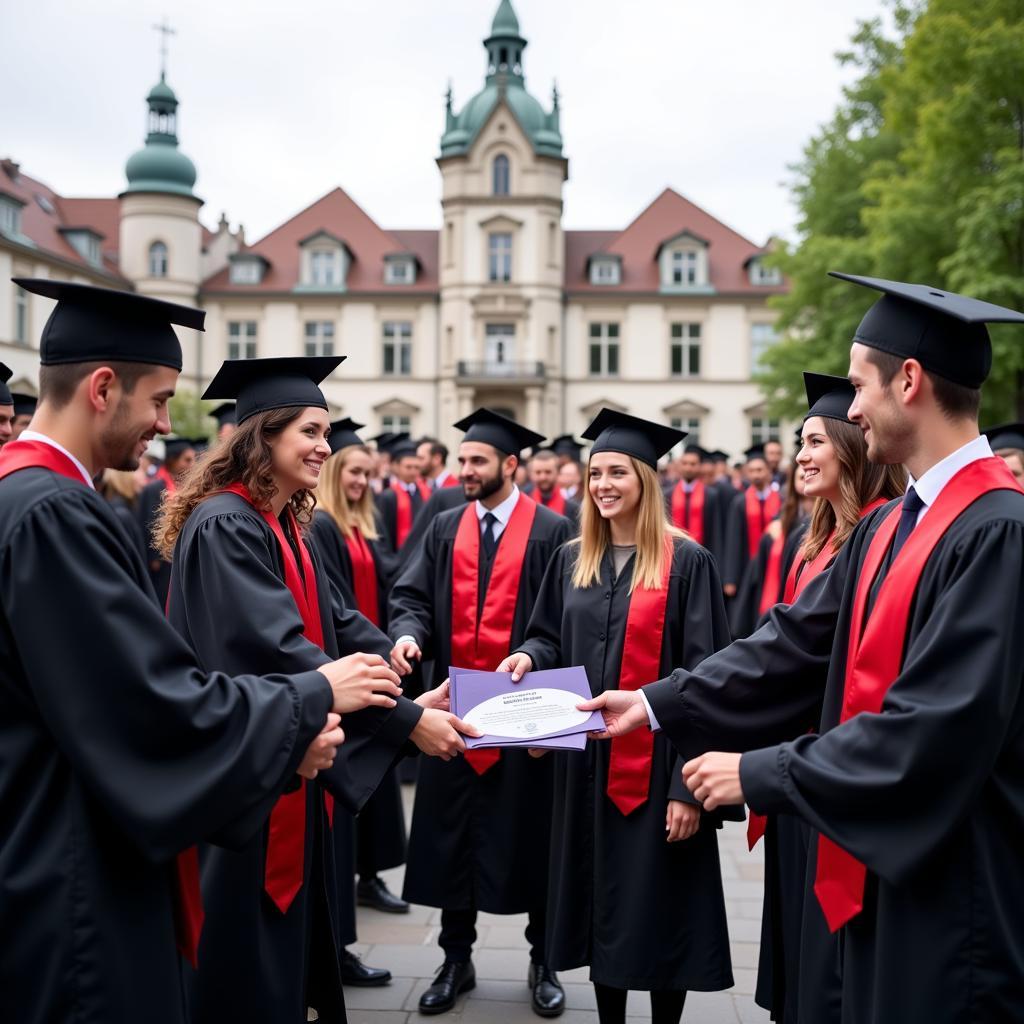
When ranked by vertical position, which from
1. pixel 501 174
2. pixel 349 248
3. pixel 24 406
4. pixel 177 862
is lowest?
pixel 177 862

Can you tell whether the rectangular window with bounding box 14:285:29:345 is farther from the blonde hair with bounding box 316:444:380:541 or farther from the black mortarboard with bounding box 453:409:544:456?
the black mortarboard with bounding box 453:409:544:456

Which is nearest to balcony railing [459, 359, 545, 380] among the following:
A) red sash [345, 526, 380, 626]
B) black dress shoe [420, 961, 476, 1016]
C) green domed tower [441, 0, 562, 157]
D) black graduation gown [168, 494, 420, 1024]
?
green domed tower [441, 0, 562, 157]

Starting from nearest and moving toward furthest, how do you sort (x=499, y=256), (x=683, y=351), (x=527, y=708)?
(x=527, y=708) → (x=499, y=256) → (x=683, y=351)

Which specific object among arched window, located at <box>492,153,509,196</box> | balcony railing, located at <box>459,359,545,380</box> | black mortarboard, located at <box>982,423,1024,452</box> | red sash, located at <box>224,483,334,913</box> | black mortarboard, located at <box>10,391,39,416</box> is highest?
arched window, located at <box>492,153,509,196</box>

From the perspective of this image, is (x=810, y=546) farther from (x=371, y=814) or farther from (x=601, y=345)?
(x=601, y=345)

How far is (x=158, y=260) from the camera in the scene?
39.9 metres

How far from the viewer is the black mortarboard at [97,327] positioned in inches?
93.3

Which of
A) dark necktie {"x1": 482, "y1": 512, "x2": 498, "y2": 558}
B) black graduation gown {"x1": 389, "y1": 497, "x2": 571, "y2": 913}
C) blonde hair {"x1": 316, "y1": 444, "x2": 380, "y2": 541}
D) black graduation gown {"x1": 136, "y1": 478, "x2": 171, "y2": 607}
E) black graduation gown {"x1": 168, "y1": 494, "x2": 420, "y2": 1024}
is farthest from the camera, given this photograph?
black graduation gown {"x1": 136, "y1": 478, "x2": 171, "y2": 607}

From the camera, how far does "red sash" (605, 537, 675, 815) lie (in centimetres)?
399

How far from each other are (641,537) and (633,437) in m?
0.44

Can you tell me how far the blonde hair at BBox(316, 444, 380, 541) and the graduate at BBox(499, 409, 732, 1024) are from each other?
217cm

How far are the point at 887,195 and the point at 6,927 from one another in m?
17.5

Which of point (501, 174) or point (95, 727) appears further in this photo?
point (501, 174)

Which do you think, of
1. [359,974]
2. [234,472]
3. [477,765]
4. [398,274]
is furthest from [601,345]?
[234,472]
